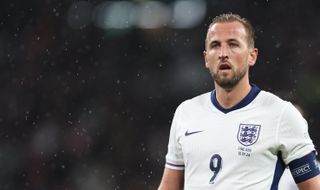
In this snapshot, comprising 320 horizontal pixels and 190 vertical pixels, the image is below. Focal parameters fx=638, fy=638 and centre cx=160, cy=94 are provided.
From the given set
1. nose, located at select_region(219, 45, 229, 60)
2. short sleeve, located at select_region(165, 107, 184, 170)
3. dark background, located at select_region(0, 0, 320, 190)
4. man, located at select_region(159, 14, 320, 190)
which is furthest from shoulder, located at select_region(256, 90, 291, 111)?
dark background, located at select_region(0, 0, 320, 190)

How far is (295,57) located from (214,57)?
3.98 m

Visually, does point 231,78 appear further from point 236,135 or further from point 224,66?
point 236,135

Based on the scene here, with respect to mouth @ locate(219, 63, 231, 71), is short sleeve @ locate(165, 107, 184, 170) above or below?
below

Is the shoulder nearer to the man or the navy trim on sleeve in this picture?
the man

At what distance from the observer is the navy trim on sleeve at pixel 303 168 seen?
210cm

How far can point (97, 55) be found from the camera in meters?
6.56

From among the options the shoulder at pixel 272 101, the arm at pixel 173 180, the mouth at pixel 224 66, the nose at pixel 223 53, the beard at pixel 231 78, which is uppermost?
the nose at pixel 223 53

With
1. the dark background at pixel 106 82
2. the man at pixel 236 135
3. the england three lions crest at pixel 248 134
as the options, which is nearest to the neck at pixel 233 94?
the man at pixel 236 135

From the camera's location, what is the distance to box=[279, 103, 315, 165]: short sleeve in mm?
2080

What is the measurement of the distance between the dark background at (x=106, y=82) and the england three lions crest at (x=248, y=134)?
3.52 meters

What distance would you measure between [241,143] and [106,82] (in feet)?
14.4

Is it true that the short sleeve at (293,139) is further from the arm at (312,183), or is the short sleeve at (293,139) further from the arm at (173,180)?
the arm at (173,180)

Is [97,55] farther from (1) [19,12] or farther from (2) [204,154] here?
(2) [204,154]

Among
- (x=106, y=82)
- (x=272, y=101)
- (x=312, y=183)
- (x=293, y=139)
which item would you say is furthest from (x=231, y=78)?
(x=106, y=82)
